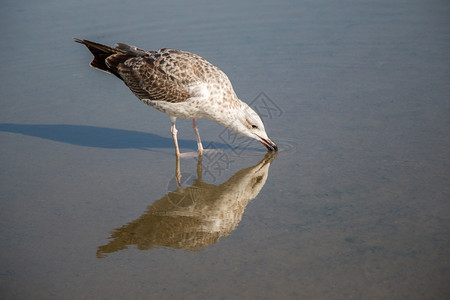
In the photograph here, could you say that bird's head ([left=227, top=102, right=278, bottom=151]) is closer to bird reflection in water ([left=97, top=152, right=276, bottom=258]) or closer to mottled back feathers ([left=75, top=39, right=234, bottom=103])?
bird reflection in water ([left=97, top=152, right=276, bottom=258])

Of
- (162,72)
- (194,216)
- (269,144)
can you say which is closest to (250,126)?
(269,144)

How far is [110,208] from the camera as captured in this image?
6516mm

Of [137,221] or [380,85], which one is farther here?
[380,85]

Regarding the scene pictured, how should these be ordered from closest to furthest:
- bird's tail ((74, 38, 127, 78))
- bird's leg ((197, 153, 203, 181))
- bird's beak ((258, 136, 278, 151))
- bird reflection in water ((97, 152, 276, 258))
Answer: bird reflection in water ((97, 152, 276, 258)), bird's leg ((197, 153, 203, 181)), bird's beak ((258, 136, 278, 151)), bird's tail ((74, 38, 127, 78))

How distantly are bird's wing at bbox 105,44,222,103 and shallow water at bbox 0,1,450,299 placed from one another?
2.79 ft

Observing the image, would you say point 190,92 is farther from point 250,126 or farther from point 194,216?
point 194,216

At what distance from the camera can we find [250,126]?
7.75 metres

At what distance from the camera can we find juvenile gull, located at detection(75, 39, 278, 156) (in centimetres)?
759

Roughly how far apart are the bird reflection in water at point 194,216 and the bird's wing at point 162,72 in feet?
4.25

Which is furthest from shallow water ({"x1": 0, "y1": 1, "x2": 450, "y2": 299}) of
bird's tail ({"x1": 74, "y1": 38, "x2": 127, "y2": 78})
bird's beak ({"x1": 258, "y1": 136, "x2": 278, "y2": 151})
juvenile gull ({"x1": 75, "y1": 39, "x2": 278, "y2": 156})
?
bird's tail ({"x1": 74, "y1": 38, "x2": 127, "y2": 78})

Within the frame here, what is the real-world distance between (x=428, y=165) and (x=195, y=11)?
26.8 feet

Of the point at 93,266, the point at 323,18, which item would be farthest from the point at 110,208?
the point at 323,18

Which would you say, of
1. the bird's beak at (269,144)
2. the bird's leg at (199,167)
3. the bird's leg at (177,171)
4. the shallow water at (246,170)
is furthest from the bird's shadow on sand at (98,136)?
the bird's beak at (269,144)

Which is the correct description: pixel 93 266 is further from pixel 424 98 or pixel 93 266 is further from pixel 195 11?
pixel 195 11
